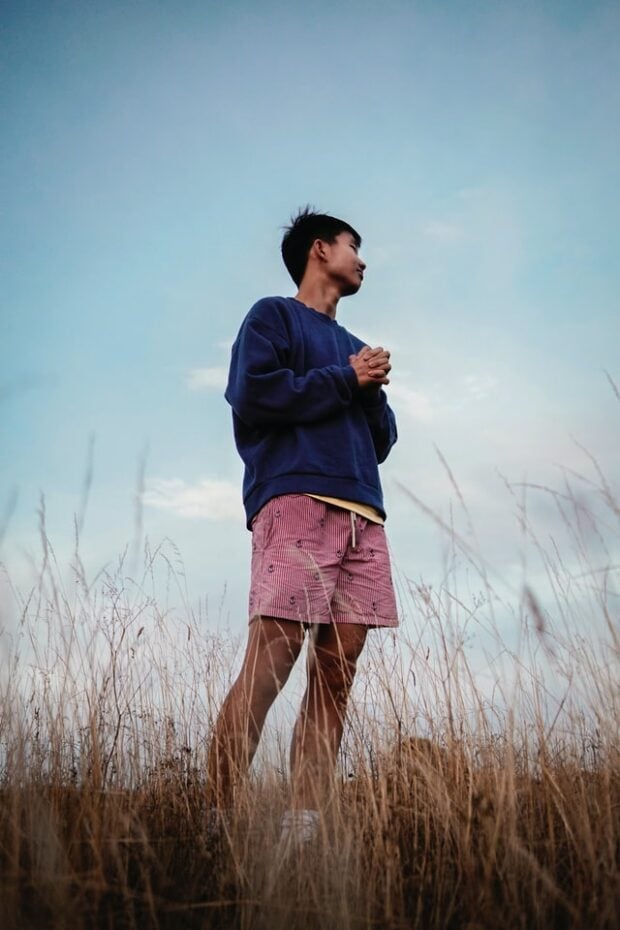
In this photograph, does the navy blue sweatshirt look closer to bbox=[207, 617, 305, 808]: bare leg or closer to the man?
the man

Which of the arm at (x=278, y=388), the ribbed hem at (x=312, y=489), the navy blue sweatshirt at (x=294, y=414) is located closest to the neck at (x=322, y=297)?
the navy blue sweatshirt at (x=294, y=414)

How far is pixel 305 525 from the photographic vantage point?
2422mm

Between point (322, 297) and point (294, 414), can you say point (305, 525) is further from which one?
point (322, 297)

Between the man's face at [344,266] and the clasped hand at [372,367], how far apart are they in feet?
1.47

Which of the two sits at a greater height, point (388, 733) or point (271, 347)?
point (271, 347)

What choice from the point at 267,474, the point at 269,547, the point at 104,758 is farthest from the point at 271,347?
the point at 104,758

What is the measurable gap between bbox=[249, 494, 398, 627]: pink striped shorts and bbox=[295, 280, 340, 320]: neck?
32.4 inches

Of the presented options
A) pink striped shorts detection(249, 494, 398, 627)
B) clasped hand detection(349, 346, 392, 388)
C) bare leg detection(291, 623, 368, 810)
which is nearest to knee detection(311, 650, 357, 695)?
bare leg detection(291, 623, 368, 810)

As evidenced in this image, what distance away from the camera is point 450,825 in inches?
77.5

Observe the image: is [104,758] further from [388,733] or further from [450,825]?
[450,825]

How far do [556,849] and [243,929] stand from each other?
0.80 meters

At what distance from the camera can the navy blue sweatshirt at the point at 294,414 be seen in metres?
2.52

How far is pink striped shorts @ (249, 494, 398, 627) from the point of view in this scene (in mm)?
2350

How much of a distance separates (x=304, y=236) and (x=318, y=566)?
53.7 inches
